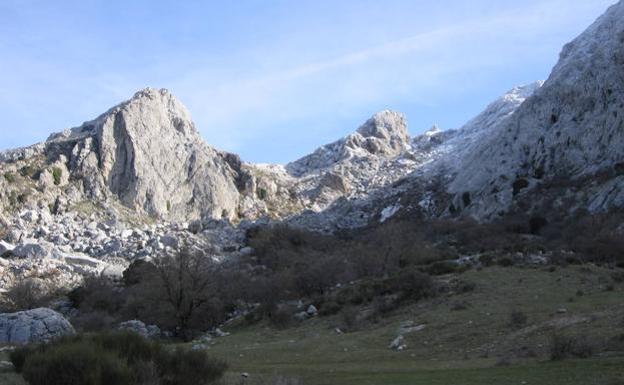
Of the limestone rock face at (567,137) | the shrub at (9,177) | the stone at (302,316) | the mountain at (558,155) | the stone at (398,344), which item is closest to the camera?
the stone at (398,344)

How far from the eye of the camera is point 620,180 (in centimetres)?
5275

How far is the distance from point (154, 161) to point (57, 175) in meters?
15.5

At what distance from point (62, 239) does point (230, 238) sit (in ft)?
66.0

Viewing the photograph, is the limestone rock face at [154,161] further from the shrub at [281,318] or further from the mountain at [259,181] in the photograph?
the shrub at [281,318]

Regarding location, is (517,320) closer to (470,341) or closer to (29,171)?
(470,341)

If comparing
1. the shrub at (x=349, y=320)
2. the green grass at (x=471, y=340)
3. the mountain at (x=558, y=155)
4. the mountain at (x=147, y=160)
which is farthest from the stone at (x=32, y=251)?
the mountain at (x=558, y=155)

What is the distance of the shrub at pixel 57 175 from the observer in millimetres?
77875

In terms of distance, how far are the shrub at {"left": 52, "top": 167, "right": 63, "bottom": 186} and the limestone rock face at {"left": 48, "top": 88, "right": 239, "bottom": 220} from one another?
2449 mm

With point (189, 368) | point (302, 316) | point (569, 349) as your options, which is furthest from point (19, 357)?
point (302, 316)

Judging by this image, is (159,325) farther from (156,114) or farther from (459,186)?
(156,114)

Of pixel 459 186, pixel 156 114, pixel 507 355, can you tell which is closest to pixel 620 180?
pixel 459 186

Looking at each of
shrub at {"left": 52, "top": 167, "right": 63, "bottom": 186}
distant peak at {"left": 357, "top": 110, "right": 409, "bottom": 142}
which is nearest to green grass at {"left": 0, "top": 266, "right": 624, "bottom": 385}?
shrub at {"left": 52, "top": 167, "right": 63, "bottom": 186}

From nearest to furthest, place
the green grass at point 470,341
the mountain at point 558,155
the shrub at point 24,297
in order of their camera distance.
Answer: the green grass at point 470,341
the shrub at point 24,297
the mountain at point 558,155

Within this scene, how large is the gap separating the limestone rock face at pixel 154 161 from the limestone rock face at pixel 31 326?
2277 inches
